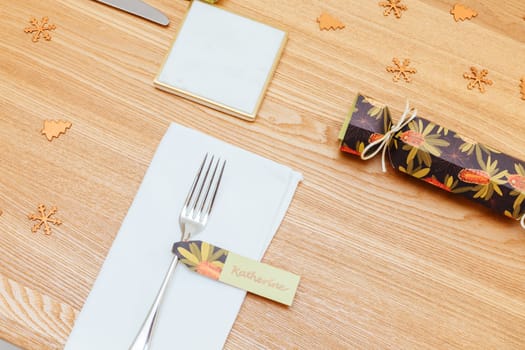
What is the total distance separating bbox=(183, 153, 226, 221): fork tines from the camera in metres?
0.87

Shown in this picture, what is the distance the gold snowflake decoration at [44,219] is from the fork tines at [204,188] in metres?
0.22

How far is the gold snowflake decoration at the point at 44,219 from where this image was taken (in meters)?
0.85

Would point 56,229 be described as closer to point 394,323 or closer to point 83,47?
point 83,47

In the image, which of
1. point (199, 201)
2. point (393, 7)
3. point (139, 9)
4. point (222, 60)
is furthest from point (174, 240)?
point (393, 7)

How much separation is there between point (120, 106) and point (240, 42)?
24cm

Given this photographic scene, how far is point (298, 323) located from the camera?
838mm

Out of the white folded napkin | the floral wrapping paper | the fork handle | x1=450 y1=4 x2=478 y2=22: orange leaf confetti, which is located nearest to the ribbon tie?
the floral wrapping paper

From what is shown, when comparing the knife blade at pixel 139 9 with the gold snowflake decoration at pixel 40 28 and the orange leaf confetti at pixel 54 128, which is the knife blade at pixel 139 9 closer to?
the gold snowflake decoration at pixel 40 28

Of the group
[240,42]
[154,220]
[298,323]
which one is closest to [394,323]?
[298,323]

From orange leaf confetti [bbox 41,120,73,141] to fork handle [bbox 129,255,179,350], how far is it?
307 millimetres

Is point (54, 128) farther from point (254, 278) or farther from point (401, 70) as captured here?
point (401, 70)

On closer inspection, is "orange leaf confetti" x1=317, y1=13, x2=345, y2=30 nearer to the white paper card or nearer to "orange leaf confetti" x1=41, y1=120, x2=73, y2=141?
the white paper card

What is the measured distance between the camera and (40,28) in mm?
950

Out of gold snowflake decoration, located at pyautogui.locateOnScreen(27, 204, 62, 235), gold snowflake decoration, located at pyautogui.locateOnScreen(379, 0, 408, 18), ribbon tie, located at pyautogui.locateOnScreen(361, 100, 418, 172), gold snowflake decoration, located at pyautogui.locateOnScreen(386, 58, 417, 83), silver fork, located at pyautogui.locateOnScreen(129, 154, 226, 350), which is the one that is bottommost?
gold snowflake decoration, located at pyautogui.locateOnScreen(27, 204, 62, 235)
